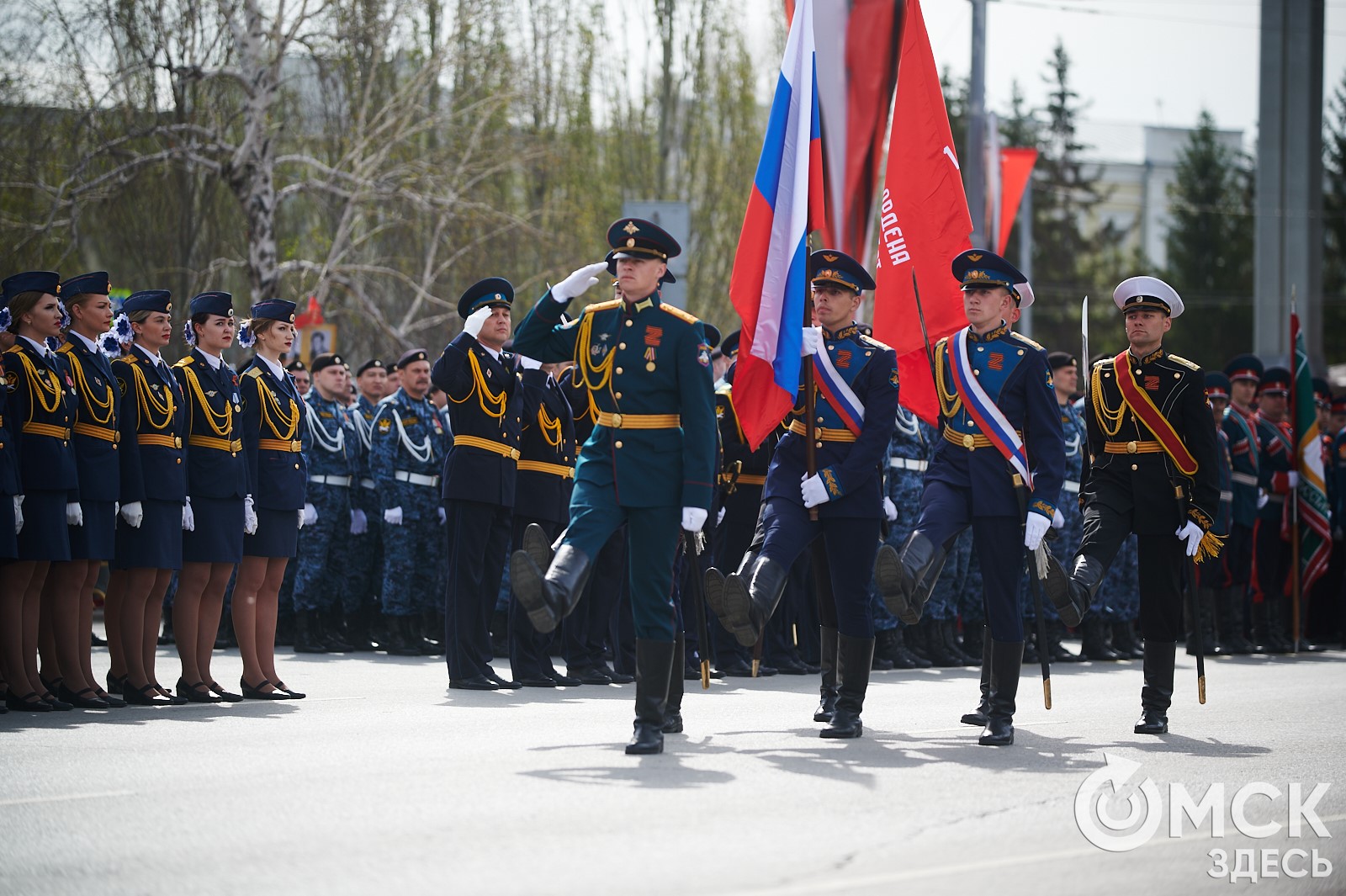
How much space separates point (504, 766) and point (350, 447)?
25.2ft

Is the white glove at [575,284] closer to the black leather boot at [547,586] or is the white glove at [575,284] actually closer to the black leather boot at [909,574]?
the black leather boot at [547,586]

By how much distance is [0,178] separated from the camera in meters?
22.2

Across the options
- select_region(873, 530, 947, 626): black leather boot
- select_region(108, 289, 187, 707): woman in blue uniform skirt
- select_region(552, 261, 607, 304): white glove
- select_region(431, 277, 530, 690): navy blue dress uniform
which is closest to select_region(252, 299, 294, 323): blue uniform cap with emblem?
select_region(108, 289, 187, 707): woman in blue uniform skirt

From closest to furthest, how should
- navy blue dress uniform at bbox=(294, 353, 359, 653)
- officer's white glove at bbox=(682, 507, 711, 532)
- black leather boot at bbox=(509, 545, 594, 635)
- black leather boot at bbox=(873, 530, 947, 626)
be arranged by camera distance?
1. black leather boot at bbox=(509, 545, 594, 635)
2. officer's white glove at bbox=(682, 507, 711, 532)
3. black leather boot at bbox=(873, 530, 947, 626)
4. navy blue dress uniform at bbox=(294, 353, 359, 653)

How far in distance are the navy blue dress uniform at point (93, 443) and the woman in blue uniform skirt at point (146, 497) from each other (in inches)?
A: 2.7

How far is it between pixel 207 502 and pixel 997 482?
4.56 meters

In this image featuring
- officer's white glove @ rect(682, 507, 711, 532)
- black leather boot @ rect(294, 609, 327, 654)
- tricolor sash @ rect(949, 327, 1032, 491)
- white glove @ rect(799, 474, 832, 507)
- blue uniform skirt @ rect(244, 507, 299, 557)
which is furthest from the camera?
black leather boot @ rect(294, 609, 327, 654)

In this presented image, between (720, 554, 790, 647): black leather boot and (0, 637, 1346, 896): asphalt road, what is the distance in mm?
564

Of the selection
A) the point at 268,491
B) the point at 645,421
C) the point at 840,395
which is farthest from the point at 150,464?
the point at 840,395

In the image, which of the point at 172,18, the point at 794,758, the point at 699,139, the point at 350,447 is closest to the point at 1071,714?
the point at 794,758

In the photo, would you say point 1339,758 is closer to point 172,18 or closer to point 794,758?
point 794,758

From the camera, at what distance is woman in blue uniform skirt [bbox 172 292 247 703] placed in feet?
33.1

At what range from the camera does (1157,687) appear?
9117 millimetres

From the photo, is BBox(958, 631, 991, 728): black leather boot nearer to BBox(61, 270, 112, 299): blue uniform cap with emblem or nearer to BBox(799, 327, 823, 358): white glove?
BBox(799, 327, 823, 358): white glove
